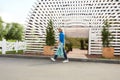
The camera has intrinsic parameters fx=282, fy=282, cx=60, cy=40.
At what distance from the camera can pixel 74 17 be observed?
710 inches

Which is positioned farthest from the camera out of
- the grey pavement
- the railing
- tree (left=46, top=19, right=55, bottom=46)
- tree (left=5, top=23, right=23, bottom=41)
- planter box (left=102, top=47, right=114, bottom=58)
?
tree (left=5, top=23, right=23, bottom=41)

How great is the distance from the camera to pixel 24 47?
719 inches

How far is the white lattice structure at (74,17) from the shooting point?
1745 cm

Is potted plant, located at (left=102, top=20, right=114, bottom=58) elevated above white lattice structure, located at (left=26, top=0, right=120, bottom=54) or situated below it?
below

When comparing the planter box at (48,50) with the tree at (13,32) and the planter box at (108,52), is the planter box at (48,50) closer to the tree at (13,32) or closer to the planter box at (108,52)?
the planter box at (108,52)

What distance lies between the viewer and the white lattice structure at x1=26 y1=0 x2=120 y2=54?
17453 mm

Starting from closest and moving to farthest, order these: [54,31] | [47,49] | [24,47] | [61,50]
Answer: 1. [61,50]
2. [47,49]
3. [54,31]
4. [24,47]

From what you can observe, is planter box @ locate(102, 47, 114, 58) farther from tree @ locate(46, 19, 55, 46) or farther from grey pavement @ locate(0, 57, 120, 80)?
grey pavement @ locate(0, 57, 120, 80)

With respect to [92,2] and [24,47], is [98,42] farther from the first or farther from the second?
[24,47]

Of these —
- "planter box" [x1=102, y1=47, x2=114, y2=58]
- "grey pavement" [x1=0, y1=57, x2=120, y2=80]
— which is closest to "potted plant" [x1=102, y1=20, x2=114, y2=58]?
"planter box" [x1=102, y1=47, x2=114, y2=58]

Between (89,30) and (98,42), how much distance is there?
3.08 feet

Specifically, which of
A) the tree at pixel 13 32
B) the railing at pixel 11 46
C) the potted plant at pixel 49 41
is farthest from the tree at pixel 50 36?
the tree at pixel 13 32

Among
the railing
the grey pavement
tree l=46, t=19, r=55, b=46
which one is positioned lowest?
the grey pavement

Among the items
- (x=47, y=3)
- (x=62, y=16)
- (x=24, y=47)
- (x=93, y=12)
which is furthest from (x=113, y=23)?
(x=24, y=47)
